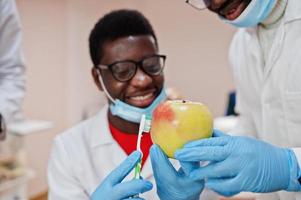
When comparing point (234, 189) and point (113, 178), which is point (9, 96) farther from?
point (234, 189)

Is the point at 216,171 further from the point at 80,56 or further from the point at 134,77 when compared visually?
the point at 80,56

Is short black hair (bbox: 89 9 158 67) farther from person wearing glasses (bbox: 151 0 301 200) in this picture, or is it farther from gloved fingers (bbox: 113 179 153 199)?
gloved fingers (bbox: 113 179 153 199)

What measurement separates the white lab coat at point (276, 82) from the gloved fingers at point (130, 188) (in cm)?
37

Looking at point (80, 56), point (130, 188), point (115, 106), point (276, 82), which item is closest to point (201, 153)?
point (130, 188)

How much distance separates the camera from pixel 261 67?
117 cm

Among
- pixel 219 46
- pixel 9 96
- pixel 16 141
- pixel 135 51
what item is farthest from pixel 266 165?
pixel 219 46

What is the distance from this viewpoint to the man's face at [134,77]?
120 cm

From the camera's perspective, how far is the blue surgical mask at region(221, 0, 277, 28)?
102 cm

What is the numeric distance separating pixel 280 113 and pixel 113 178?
0.51 m

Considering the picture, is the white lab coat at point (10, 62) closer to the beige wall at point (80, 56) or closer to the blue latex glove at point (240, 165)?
the blue latex glove at point (240, 165)

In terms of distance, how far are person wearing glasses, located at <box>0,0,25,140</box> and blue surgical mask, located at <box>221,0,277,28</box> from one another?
34.2 inches

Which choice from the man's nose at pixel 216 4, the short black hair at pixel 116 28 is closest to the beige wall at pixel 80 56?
the short black hair at pixel 116 28

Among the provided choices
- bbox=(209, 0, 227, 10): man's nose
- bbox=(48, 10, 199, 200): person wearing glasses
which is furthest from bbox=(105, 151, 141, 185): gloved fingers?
bbox=(209, 0, 227, 10): man's nose

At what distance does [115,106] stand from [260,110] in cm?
49
